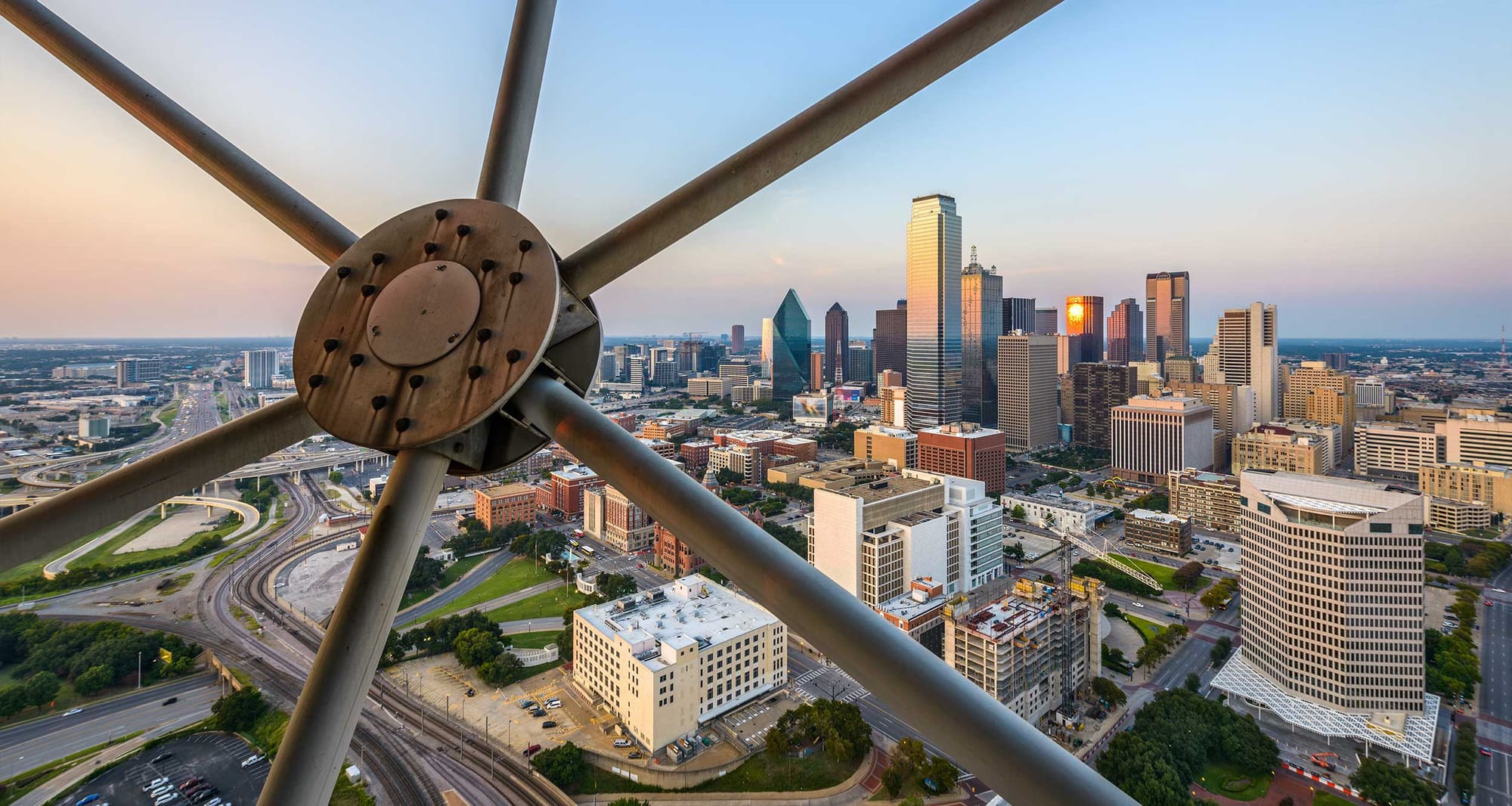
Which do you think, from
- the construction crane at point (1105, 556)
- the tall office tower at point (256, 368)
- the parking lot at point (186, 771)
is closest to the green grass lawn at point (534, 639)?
the parking lot at point (186, 771)

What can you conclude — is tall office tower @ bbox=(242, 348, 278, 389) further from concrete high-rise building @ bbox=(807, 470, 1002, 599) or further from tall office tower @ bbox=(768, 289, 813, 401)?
tall office tower @ bbox=(768, 289, 813, 401)

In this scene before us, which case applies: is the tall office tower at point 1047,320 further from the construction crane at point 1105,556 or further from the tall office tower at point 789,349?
the construction crane at point 1105,556

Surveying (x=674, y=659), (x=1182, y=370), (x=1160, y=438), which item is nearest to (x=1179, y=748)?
(x=674, y=659)

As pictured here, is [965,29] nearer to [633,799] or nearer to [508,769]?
[633,799]

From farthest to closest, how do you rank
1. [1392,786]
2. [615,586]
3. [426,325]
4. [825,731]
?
[615,586], [825,731], [1392,786], [426,325]

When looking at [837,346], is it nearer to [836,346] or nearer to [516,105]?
[836,346]

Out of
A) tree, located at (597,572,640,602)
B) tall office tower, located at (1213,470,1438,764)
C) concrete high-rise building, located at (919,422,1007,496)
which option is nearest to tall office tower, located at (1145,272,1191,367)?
concrete high-rise building, located at (919,422,1007,496)
